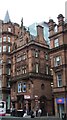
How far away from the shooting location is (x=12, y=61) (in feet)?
230

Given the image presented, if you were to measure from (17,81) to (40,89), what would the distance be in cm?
692

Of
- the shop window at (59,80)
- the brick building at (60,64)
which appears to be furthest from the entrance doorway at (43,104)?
the shop window at (59,80)

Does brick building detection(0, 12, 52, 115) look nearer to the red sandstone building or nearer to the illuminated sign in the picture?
the red sandstone building

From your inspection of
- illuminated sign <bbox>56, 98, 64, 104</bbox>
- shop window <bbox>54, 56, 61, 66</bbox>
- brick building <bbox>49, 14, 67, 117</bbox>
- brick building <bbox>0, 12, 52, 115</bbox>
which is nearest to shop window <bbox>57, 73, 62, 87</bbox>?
brick building <bbox>49, 14, 67, 117</bbox>

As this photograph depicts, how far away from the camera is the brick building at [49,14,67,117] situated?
4657 centimetres

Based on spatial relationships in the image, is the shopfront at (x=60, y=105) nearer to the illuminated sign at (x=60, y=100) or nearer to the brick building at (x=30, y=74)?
the illuminated sign at (x=60, y=100)

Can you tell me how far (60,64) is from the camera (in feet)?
158

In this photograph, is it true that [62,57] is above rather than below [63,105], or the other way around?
above

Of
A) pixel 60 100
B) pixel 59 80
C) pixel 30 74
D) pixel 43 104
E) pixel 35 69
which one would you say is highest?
pixel 35 69

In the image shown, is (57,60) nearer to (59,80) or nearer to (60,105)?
(59,80)

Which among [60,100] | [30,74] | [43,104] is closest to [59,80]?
[60,100]

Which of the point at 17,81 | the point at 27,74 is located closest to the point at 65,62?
the point at 27,74

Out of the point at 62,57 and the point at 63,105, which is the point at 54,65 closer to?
the point at 62,57

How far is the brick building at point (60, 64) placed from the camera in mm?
46566
